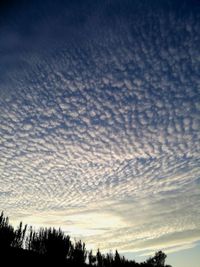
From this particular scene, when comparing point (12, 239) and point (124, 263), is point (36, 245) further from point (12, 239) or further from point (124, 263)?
point (124, 263)

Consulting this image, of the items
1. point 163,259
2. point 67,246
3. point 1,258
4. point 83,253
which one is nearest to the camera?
point 1,258

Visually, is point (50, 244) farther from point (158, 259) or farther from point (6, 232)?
point (158, 259)

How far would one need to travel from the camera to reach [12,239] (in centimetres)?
1920

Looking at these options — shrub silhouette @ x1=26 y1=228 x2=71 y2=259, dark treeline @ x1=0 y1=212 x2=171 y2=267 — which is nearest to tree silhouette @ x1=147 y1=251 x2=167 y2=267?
dark treeline @ x1=0 y1=212 x2=171 y2=267

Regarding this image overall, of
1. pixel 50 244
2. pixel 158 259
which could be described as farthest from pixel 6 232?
pixel 158 259

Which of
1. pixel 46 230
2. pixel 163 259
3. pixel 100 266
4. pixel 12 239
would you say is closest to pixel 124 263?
pixel 100 266

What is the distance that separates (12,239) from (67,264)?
17.9 ft

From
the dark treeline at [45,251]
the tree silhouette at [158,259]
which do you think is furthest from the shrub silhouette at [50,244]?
the tree silhouette at [158,259]

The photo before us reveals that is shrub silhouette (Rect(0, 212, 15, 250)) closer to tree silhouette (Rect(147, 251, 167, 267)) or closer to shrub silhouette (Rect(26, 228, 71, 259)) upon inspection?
shrub silhouette (Rect(26, 228, 71, 259))

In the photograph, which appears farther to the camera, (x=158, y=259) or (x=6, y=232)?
(x=158, y=259)

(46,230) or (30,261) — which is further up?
(46,230)

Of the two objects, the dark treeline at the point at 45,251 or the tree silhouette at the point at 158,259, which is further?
the tree silhouette at the point at 158,259

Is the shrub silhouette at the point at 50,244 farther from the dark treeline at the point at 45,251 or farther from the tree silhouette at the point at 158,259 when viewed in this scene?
the tree silhouette at the point at 158,259

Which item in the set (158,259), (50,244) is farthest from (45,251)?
(158,259)
